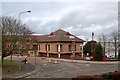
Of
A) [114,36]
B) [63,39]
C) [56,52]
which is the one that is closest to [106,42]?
[114,36]

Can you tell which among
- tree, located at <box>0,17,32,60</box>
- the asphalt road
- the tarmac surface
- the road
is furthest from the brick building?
tree, located at <box>0,17,32,60</box>

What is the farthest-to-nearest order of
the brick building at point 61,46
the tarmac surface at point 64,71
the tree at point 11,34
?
the brick building at point 61,46 → the tree at point 11,34 → the tarmac surface at point 64,71

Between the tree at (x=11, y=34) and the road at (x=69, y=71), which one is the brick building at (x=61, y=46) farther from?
the tree at (x=11, y=34)

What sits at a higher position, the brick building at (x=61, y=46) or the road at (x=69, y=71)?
the brick building at (x=61, y=46)

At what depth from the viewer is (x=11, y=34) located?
19891 millimetres

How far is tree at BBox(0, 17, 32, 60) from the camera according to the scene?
19.1 meters

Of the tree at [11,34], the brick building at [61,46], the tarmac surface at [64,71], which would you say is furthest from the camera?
the brick building at [61,46]

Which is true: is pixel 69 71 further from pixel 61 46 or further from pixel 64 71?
pixel 61 46

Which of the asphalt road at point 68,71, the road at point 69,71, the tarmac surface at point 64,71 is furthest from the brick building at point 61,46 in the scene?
the asphalt road at point 68,71

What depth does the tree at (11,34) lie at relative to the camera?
19.1 meters

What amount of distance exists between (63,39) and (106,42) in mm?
18255

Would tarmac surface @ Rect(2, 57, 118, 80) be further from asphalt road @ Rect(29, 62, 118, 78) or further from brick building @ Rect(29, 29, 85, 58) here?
brick building @ Rect(29, 29, 85, 58)

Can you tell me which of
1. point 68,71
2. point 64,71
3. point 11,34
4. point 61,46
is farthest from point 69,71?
point 61,46

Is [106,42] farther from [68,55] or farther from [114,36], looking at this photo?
[68,55]
